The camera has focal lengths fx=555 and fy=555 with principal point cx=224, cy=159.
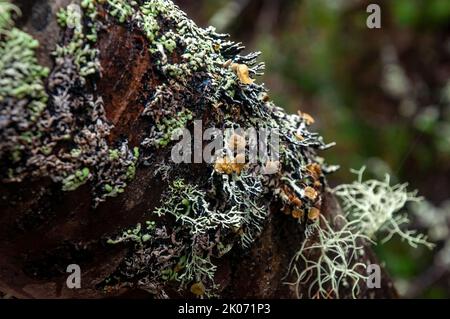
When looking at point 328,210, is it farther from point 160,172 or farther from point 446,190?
point 446,190

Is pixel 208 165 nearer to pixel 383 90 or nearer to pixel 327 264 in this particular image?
pixel 327 264

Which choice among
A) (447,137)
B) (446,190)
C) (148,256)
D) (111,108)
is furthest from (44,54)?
(446,190)

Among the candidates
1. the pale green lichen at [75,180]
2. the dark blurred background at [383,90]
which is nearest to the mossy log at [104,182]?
the pale green lichen at [75,180]

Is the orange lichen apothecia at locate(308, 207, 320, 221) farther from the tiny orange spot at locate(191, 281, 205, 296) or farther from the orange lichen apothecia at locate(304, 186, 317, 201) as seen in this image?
the tiny orange spot at locate(191, 281, 205, 296)

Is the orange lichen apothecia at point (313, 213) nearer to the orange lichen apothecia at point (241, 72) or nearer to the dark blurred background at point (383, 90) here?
the orange lichen apothecia at point (241, 72)

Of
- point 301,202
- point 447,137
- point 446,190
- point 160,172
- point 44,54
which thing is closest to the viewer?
point 44,54

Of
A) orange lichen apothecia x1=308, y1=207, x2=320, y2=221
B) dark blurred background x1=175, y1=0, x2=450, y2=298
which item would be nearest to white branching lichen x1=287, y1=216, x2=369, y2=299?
orange lichen apothecia x1=308, y1=207, x2=320, y2=221

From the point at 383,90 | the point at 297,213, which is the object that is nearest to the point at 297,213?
the point at 297,213
